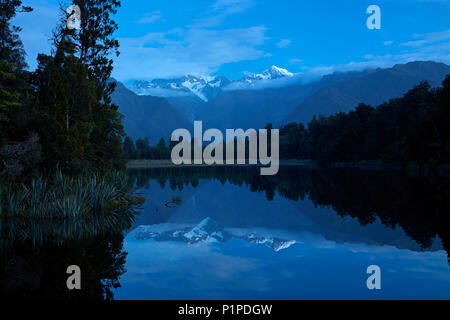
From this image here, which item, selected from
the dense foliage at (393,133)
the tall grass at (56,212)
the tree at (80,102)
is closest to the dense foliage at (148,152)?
the dense foliage at (393,133)

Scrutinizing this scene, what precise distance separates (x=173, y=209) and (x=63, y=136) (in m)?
11.2

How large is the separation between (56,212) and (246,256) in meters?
10.7

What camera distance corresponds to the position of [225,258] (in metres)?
15.3

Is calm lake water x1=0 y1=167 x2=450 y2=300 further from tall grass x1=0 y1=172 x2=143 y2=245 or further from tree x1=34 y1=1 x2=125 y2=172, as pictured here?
tree x1=34 y1=1 x2=125 y2=172

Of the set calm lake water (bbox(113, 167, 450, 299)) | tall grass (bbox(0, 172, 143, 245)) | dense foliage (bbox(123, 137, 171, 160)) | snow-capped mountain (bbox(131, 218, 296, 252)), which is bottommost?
snow-capped mountain (bbox(131, 218, 296, 252))

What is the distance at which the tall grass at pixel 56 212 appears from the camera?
A: 17500 millimetres

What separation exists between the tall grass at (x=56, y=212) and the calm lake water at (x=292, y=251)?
2123 millimetres

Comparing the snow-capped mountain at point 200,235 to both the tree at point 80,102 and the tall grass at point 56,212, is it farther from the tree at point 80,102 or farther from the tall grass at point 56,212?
the tree at point 80,102

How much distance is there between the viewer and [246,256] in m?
15.6

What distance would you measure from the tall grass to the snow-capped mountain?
4.66 feet

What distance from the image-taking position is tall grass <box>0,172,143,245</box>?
1750cm
